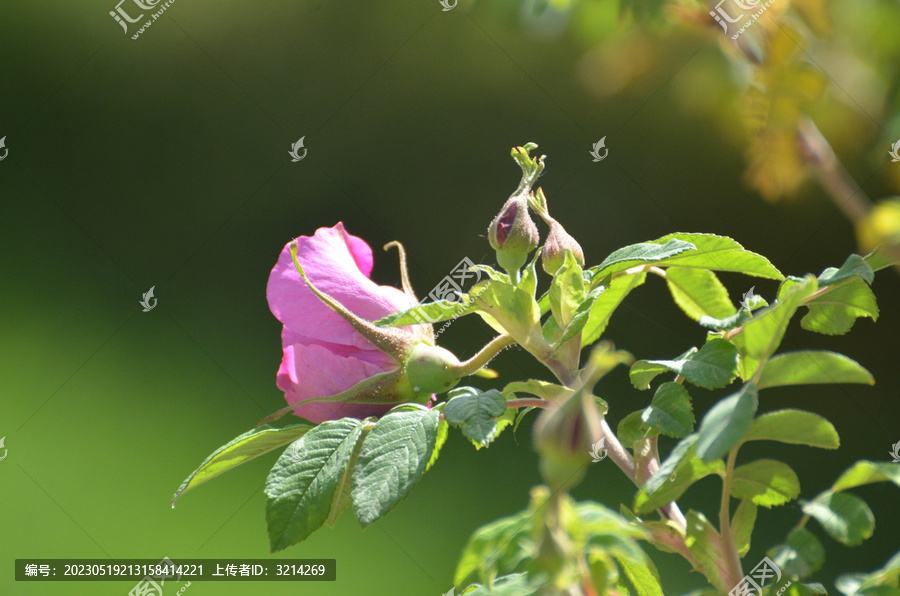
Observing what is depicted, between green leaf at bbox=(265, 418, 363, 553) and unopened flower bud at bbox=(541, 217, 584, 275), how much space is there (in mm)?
110

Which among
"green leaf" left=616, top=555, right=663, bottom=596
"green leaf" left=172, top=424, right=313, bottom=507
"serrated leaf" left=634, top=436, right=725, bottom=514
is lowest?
"green leaf" left=616, top=555, right=663, bottom=596

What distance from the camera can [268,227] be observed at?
1.49m

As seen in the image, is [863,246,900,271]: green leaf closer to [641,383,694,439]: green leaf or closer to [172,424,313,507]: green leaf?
[641,383,694,439]: green leaf

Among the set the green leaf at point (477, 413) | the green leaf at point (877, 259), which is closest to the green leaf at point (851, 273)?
the green leaf at point (877, 259)

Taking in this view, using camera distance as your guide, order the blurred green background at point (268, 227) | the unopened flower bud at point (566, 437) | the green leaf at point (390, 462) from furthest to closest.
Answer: the blurred green background at point (268, 227), the green leaf at point (390, 462), the unopened flower bud at point (566, 437)

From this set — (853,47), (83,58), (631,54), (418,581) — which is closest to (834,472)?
(418,581)

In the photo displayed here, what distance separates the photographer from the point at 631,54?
46 centimetres

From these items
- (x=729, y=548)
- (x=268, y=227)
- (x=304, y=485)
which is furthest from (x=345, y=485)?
(x=268, y=227)

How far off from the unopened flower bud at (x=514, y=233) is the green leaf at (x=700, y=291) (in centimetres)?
6

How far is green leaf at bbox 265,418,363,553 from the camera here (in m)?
0.26

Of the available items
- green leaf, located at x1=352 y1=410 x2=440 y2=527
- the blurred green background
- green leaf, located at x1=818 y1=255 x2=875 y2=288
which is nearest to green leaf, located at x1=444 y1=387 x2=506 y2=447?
green leaf, located at x1=352 y1=410 x2=440 y2=527

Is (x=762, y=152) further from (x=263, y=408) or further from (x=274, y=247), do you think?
(x=274, y=247)

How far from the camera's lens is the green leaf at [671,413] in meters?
0.24

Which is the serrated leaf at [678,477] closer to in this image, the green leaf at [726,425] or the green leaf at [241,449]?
the green leaf at [726,425]
